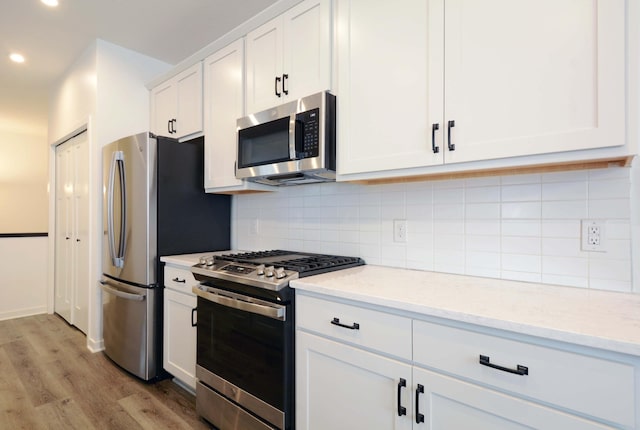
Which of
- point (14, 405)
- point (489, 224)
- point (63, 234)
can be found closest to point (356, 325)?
point (489, 224)

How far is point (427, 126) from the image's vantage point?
4.58 ft

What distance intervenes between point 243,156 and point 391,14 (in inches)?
45.4

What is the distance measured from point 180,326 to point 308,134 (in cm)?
150

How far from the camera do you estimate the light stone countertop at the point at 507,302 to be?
840mm

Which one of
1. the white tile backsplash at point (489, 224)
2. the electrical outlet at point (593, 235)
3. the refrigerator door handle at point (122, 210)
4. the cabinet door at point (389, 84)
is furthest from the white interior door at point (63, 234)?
the electrical outlet at point (593, 235)

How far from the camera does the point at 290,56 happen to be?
1.90 metres

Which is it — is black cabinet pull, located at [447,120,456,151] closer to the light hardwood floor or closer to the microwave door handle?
the microwave door handle

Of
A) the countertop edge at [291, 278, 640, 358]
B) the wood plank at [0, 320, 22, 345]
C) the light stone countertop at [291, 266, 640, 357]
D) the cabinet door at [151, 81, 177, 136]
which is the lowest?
the wood plank at [0, 320, 22, 345]

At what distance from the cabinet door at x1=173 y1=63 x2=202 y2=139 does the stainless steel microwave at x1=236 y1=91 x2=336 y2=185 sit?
2.19 ft

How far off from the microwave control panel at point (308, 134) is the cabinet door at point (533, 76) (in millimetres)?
647

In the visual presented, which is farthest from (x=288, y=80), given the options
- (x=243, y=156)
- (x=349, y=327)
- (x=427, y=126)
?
(x=349, y=327)

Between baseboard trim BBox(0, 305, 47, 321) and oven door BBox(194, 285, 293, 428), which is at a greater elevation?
oven door BBox(194, 285, 293, 428)

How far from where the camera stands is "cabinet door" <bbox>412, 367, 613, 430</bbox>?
2.85 feet

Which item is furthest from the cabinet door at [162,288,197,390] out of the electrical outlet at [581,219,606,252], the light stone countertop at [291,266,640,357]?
the electrical outlet at [581,219,606,252]
